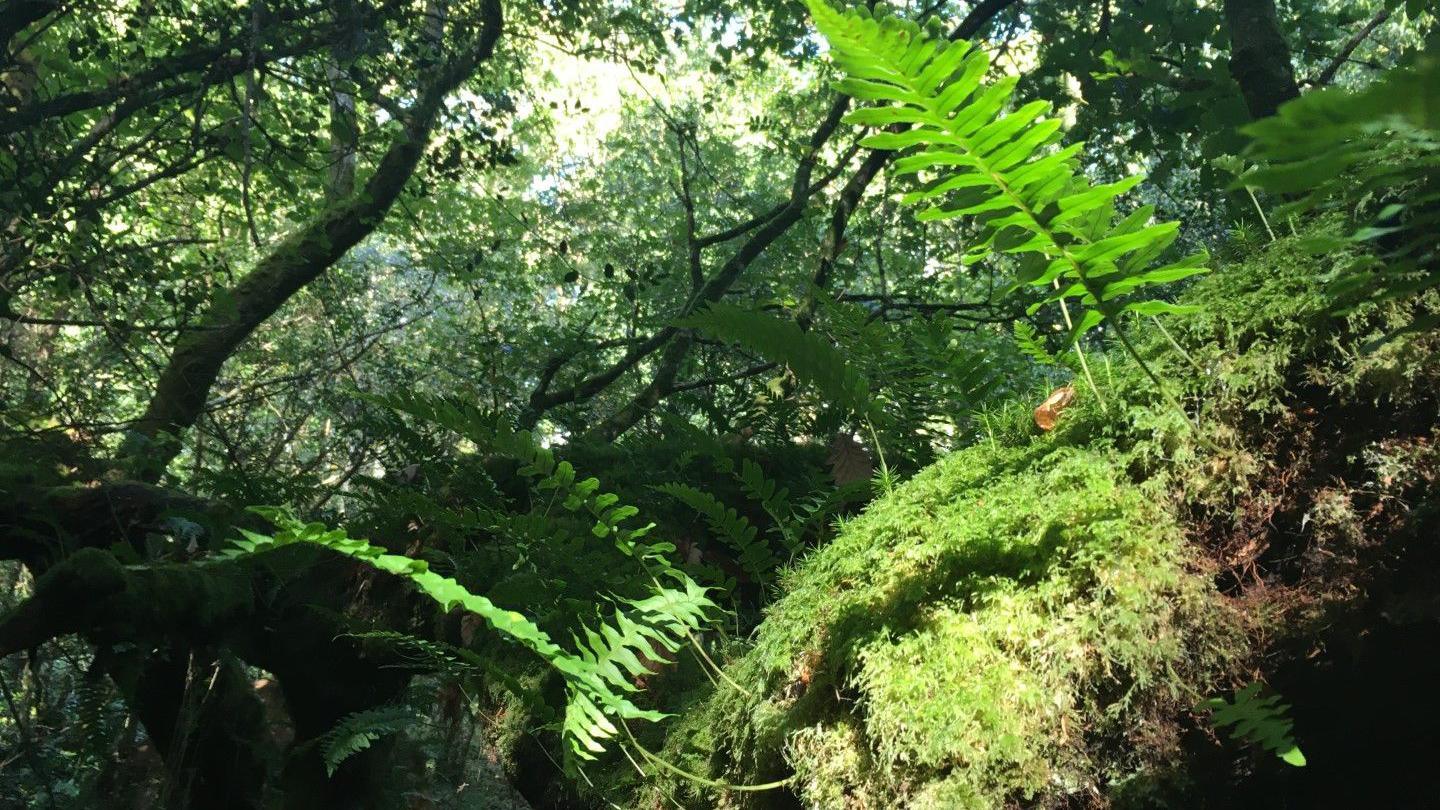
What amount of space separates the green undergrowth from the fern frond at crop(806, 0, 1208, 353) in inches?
6.8

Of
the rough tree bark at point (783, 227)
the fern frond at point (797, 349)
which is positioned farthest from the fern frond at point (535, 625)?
the rough tree bark at point (783, 227)

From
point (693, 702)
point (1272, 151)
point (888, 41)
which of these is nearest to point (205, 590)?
point (693, 702)

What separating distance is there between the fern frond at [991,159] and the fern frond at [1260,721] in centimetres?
58

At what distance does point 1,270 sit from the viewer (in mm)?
4156

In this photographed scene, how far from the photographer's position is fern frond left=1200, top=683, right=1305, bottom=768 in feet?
3.04

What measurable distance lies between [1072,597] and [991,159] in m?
0.67

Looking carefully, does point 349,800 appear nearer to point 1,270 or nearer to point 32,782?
point 1,270

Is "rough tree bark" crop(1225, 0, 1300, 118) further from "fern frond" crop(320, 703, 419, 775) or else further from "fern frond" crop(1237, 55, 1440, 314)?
"fern frond" crop(320, 703, 419, 775)

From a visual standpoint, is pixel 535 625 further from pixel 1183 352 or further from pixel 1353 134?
pixel 1353 134

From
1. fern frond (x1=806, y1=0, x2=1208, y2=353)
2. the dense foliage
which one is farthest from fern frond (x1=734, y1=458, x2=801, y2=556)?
fern frond (x1=806, y1=0, x2=1208, y2=353)

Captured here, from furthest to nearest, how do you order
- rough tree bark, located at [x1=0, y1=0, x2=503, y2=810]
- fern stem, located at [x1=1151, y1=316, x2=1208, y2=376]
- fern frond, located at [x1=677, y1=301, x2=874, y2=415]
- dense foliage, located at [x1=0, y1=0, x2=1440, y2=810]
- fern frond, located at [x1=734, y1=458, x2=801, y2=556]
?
rough tree bark, located at [x1=0, y1=0, x2=503, y2=810], fern frond, located at [x1=734, y1=458, x2=801, y2=556], fern frond, located at [x1=677, y1=301, x2=874, y2=415], fern stem, located at [x1=1151, y1=316, x2=1208, y2=376], dense foliage, located at [x1=0, y1=0, x2=1440, y2=810]

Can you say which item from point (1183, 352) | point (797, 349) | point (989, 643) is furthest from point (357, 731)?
point (1183, 352)

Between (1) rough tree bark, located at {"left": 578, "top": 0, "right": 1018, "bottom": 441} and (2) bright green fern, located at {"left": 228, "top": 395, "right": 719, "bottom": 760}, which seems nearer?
(2) bright green fern, located at {"left": 228, "top": 395, "right": 719, "bottom": 760}

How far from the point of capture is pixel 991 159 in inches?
50.5
